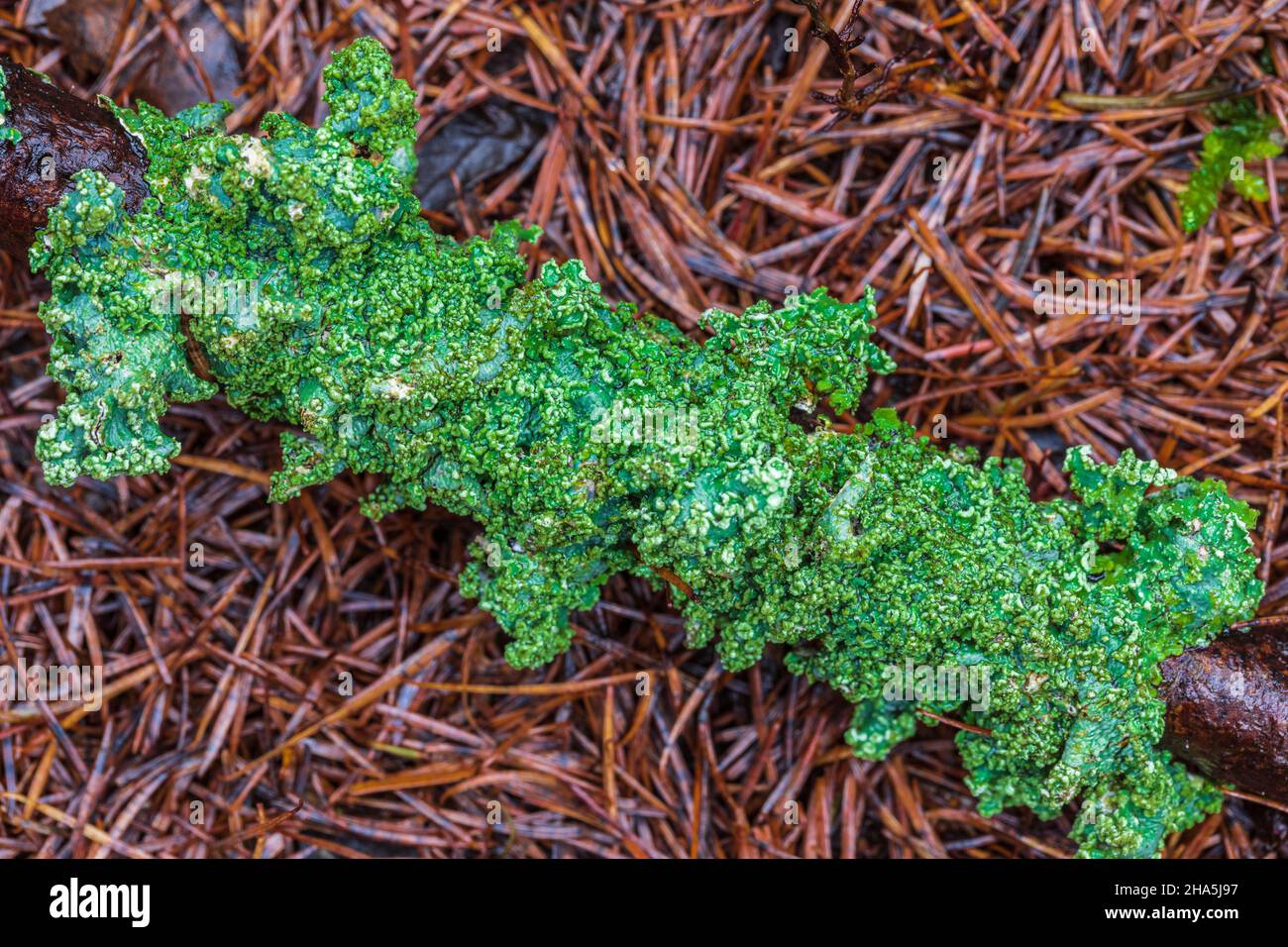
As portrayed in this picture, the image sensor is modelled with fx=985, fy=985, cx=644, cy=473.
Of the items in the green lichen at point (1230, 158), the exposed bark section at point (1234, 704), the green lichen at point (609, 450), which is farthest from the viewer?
the green lichen at point (1230, 158)

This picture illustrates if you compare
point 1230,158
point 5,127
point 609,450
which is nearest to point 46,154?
point 5,127

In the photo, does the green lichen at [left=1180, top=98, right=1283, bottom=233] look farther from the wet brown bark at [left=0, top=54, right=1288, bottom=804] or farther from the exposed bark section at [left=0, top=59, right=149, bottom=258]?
the exposed bark section at [left=0, top=59, right=149, bottom=258]

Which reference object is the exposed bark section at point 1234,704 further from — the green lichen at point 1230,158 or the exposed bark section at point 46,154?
the exposed bark section at point 46,154

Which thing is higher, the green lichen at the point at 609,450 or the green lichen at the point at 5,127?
the green lichen at the point at 5,127

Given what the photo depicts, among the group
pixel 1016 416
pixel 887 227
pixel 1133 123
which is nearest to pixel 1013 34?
pixel 1133 123

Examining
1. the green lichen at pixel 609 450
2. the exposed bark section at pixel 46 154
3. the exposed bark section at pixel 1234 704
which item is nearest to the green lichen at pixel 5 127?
the exposed bark section at pixel 46 154

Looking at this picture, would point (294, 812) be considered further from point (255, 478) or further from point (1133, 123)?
point (1133, 123)

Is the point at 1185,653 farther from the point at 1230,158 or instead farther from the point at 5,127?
the point at 5,127
